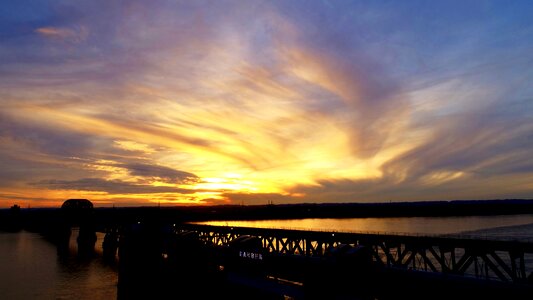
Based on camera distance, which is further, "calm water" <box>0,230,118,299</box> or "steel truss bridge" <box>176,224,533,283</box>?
"calm water" <box>0,230,118,299</box>

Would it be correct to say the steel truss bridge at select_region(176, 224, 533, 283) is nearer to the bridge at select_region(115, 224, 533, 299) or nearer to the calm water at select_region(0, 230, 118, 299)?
the bridge at select_region(115, 224, 533, 299)

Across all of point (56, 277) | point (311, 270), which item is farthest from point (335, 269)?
point (56, 277)

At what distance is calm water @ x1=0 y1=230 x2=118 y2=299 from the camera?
52844 mm

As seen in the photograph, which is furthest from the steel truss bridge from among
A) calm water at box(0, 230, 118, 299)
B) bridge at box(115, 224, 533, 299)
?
calm water at box(0, 230, 118, 299)

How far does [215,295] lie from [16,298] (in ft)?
103

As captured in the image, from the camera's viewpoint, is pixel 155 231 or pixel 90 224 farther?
pixel 90 224

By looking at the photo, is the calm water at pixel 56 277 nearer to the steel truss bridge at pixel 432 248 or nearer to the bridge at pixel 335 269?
the bridge at pixel 335 269

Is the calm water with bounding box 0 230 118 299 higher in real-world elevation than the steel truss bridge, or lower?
lower

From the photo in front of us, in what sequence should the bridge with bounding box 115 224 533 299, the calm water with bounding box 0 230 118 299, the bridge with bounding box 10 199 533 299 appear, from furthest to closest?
1. the calm water with bounding box 0 230 118 299
2. the bridge with bounding box 10 199 533 299
3. the bridge with bounding box 115 224 533 299

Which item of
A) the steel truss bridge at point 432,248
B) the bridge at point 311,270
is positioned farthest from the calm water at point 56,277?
the steel truss bridge at point 432,248

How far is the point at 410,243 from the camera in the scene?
43.6 metres

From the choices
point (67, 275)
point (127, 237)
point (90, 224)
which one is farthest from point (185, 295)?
point (90, 224)

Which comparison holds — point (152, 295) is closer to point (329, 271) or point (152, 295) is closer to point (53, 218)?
point (329, 271)

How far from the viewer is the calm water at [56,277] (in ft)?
173
